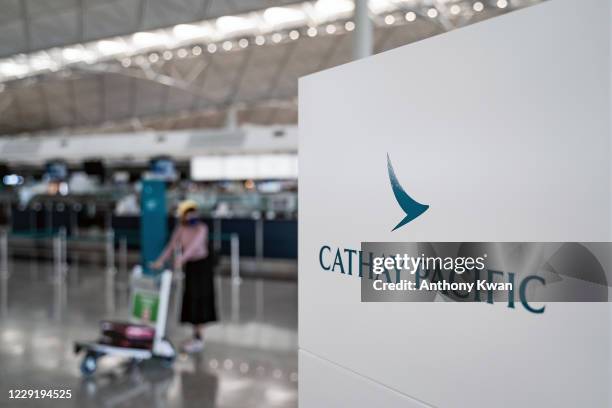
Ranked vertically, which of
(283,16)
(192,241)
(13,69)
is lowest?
(192,241)

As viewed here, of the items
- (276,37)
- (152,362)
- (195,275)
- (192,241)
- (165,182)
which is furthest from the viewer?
(276,37)

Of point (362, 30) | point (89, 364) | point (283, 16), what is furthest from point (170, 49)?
point (89, 364)

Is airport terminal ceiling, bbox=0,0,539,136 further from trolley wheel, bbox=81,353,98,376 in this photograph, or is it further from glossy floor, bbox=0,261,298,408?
trolley wheel, bbox=81,353,98,376

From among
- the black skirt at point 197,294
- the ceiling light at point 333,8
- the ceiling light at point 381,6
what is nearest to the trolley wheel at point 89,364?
the black skirt at point 197,294

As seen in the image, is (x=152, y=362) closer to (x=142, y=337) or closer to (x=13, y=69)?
(x=142, y=337)

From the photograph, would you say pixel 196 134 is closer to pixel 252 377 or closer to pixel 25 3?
pixel 25 3

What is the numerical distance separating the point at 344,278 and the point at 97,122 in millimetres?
32797

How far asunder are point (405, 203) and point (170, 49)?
1755 cm

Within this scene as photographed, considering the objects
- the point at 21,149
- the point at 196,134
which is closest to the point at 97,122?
the point at 21,149

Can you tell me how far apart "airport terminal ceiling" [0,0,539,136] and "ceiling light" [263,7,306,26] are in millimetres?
36

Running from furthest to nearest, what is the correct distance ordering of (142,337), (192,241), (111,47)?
1. (111,47)
2. (192,241)
3. (142,337)

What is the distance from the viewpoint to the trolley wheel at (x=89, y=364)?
5359 mm

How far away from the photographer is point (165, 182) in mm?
12078

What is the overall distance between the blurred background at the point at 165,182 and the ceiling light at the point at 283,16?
0.18ft
